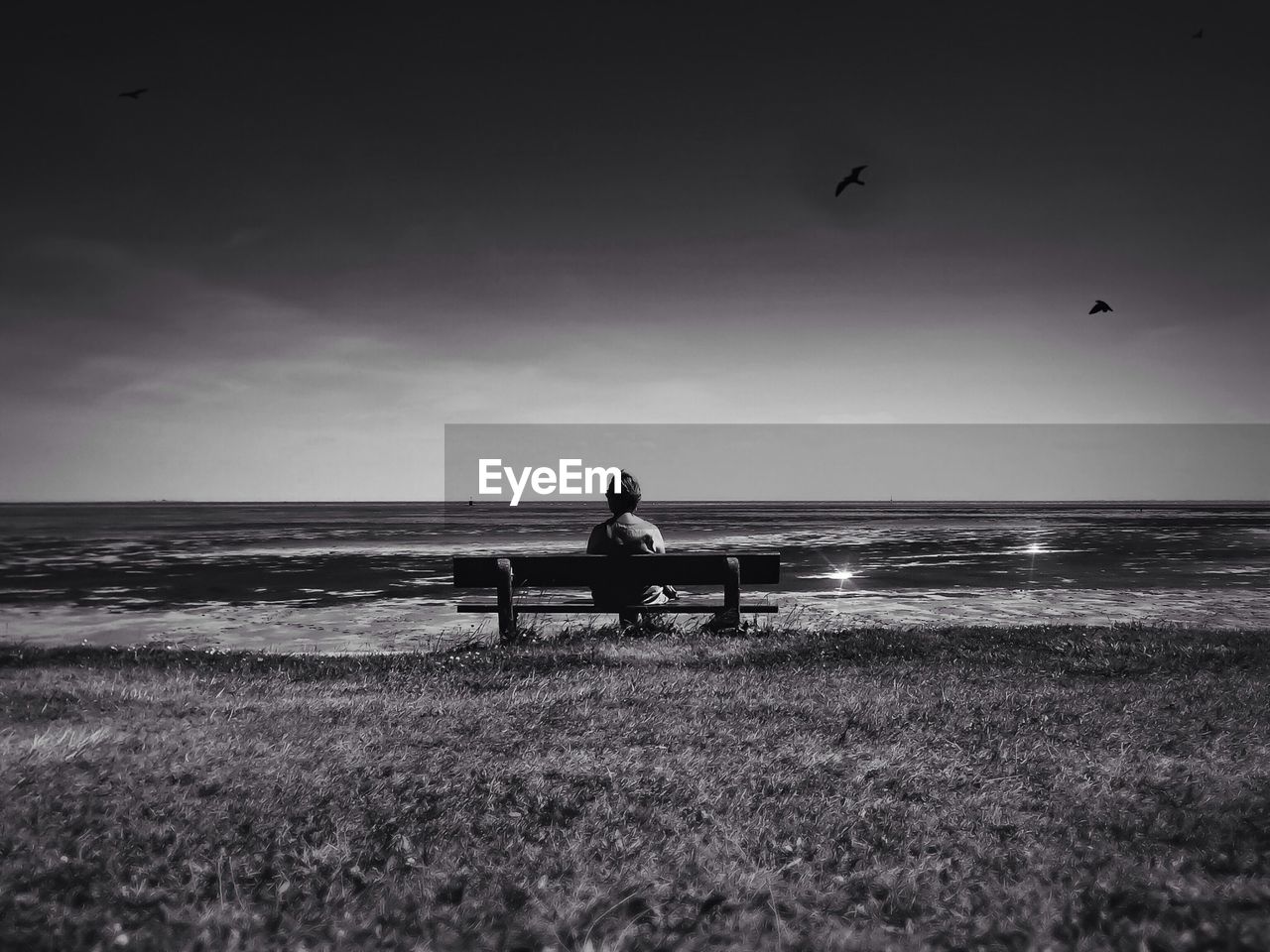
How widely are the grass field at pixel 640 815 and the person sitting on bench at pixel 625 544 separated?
10.3 ft

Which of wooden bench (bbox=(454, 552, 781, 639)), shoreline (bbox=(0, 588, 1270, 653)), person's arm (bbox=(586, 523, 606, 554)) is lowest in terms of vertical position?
shoreline (bbox=(0, 588, 1270, 653))

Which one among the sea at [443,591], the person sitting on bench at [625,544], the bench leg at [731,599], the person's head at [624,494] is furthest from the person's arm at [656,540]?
the sea at [443,591]

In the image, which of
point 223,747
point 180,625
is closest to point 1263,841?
point 223,747

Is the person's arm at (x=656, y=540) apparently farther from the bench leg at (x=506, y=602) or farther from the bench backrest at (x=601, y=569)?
the bench leg at (x=506, y=602)

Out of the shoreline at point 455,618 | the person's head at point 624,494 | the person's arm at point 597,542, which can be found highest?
the person's head at point 624,494

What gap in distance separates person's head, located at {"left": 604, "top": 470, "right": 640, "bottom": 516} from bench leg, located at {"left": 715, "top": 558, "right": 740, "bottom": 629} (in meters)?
1.67

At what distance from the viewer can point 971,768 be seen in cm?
474

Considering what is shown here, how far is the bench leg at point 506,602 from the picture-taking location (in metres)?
9.74

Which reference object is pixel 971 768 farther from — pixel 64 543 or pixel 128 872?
pixel 64 543

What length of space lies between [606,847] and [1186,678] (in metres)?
5.94

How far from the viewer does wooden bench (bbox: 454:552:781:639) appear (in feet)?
32.1

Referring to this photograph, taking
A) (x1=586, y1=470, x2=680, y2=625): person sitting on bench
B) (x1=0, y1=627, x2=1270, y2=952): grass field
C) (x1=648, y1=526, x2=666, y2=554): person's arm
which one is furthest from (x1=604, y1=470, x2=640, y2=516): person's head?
(x1=0, y1=627, x2=1270, y2=952): grass field

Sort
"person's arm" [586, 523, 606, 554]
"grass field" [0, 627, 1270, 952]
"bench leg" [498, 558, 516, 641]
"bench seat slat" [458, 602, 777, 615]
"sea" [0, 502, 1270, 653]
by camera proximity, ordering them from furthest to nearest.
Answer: "sea" [0, 502, 1270, 653]
"person's arm" [586, 523, 606, 554]
"bench seat slat" [458, 602, 777, 615]
"bench leg" [498, 558, 516, 641]
"grass field" [0, 627, 1270, 952]

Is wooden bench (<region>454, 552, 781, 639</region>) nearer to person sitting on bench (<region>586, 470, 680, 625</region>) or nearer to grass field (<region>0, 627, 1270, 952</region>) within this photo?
person sitting on bench (<region>586, 470, 680, 625</region>)
